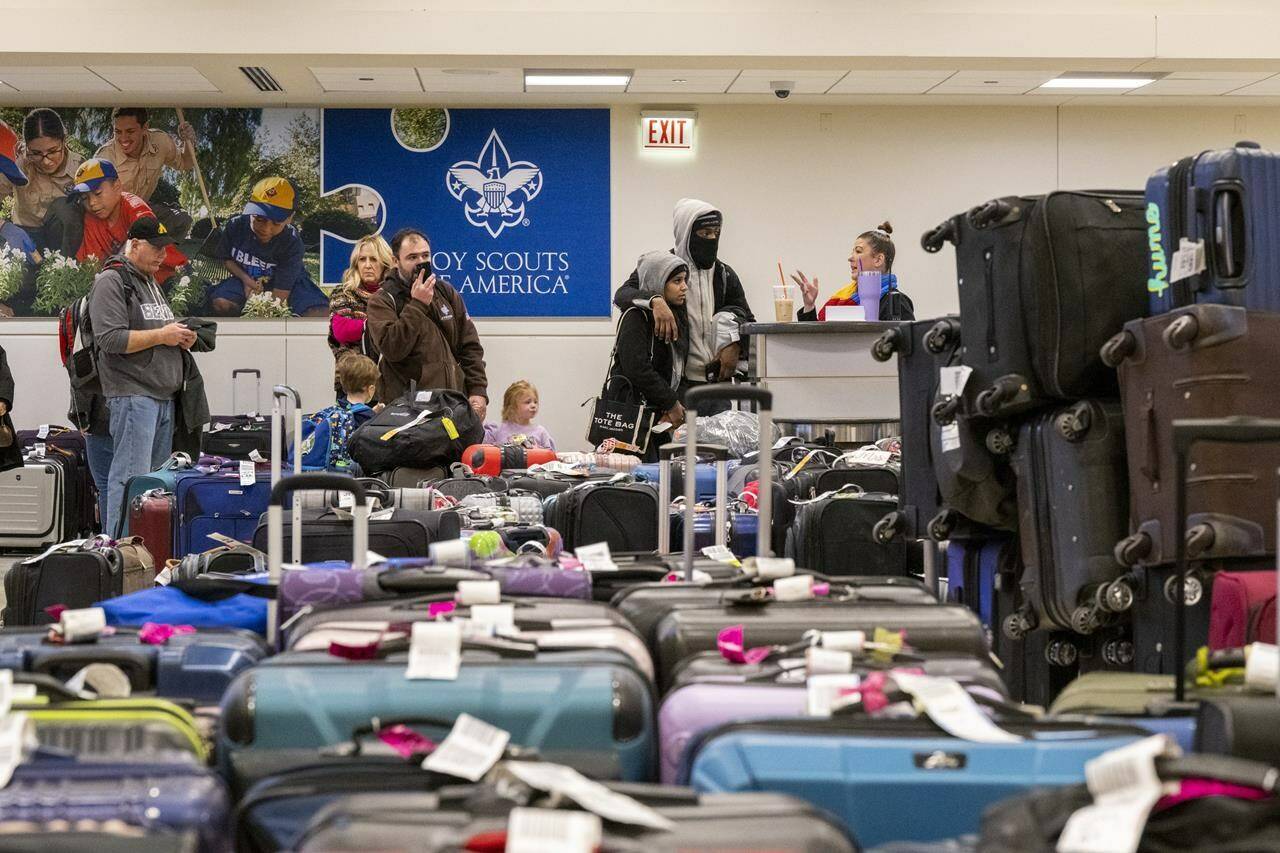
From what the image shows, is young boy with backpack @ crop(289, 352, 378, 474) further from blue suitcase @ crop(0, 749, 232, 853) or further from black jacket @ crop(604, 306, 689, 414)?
blue suitcase @ crop(0, 749, 232, 853)

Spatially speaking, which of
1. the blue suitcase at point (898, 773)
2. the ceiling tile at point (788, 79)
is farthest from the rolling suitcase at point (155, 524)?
the ceiling tile at point (788, 79)

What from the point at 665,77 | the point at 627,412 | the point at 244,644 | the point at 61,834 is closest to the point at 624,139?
the point at 665,77

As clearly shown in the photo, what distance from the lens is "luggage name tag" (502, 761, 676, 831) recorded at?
4.62 feet

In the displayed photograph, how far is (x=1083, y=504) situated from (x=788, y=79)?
8574 millimetres

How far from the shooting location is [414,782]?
1.64 m

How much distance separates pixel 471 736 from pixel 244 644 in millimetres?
728

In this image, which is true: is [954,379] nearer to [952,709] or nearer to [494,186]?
[952,709]

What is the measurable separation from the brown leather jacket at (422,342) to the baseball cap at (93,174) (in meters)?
4.99

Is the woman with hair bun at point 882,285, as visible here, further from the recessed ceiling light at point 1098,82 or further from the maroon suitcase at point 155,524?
the maroon suitcase at point 155,524

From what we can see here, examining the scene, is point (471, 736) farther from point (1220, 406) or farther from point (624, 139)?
point (624, 139)

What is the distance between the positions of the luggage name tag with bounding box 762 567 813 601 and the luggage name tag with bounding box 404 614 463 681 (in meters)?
0.66

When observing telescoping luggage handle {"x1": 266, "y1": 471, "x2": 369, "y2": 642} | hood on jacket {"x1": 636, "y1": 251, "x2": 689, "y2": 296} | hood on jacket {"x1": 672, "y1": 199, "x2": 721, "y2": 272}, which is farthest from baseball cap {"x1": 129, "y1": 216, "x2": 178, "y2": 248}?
telescoping luggage handle {"x1": 266, "y1": 471, "x2": 369, "y2": 642}

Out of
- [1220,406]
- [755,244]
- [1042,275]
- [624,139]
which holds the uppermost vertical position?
[624,139]

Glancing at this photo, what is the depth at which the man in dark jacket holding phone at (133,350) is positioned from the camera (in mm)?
7641
